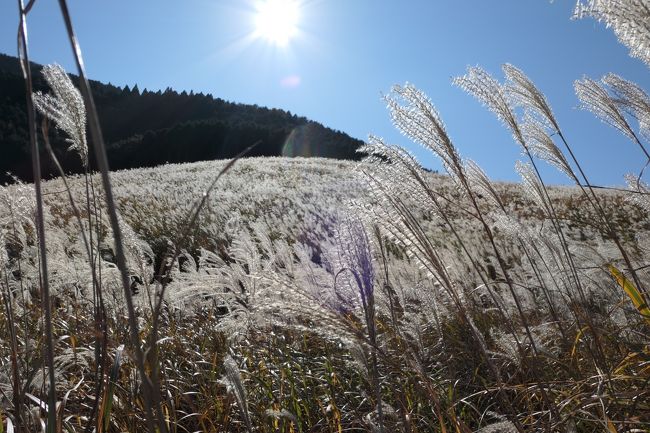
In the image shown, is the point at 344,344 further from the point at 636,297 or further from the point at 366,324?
the point at 636,297

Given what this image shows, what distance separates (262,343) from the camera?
3359 millimetres

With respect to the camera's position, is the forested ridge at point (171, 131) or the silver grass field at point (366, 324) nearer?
the silver grass field at point (366, 324)

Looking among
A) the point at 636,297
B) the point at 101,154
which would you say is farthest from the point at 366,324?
the point at 636,297

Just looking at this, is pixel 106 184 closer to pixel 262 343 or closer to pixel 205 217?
pixel 262 343

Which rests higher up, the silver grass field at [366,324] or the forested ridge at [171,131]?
the forested ridge at [171,131]

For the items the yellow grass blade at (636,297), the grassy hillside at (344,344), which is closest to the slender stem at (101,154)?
the grassy hillside at (344,344)

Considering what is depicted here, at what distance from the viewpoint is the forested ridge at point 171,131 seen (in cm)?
4938

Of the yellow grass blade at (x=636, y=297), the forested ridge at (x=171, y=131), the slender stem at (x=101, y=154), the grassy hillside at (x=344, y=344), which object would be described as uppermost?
the forested ridge at (x=171, y=131)

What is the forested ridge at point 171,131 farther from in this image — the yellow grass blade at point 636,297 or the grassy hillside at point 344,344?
the yellow grass blade at point 636,297

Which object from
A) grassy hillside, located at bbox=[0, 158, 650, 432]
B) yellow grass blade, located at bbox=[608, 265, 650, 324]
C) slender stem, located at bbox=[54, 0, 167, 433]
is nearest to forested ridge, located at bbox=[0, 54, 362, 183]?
grassy hillside, located at bbox=[0, 158, 650, 432]

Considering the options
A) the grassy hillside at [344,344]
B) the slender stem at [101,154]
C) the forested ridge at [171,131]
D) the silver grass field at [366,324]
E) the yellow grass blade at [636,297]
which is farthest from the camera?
the forested ridge at [171,131]

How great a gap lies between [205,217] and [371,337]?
25.6 ft

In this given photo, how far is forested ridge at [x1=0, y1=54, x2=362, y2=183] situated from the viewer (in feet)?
162

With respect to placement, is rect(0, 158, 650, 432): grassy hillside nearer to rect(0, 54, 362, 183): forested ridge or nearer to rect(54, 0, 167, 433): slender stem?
rect(54, 0, 167, 433): slender stem
